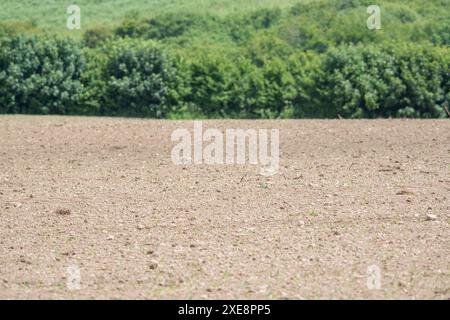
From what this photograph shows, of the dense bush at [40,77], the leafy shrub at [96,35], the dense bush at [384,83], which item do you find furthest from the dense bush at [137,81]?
the leafy shrub at [96,35]

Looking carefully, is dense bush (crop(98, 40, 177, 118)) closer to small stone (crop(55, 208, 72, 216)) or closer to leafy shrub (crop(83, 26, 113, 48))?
leafy shrub (crop(83, 26, 113, 48))

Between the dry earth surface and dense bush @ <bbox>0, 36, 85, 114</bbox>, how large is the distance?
4.35m

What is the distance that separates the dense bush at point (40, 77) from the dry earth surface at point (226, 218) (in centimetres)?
435

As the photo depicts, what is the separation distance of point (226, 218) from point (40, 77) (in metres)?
9.77

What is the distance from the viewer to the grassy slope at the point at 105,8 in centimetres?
2622

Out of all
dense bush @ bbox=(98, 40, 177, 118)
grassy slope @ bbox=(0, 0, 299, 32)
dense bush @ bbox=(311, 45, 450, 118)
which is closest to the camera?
dense bush @ bbox=(311, 45, 450, 118)

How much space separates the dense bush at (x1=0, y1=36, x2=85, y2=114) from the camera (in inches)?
688

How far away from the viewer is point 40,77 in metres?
17.5

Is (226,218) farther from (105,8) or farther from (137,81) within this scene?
(105,8)

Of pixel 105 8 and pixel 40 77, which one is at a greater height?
pixel 105 8

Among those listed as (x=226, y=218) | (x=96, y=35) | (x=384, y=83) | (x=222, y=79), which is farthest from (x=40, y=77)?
(x=226, y=218)

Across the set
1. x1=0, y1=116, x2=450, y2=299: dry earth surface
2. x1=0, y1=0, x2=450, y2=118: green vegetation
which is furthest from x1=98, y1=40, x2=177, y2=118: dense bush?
Result: x1=0, y1=116, x2=450, y2=299: dry earth surface

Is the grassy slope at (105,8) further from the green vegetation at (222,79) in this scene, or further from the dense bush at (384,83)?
the dense bush at (384,83)

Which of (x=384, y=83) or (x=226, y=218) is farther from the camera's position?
(x=384, y=83)
